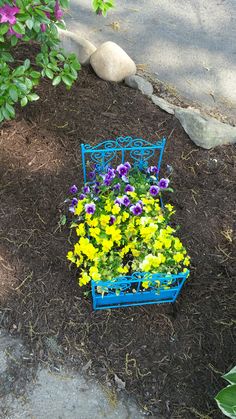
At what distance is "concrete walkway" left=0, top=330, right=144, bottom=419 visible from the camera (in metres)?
1.97

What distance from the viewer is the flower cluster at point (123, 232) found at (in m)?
1.96

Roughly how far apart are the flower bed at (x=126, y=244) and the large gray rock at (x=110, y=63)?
1.31 meters

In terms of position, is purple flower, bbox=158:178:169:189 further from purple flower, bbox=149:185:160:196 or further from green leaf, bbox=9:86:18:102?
green leaf, bbox=9:86:18:102

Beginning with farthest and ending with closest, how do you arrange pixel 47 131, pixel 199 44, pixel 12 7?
pixel 199 44, pixel 47 131, pixel 12 7

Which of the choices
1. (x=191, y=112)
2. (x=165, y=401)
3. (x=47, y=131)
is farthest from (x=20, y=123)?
(x=165, y=401)

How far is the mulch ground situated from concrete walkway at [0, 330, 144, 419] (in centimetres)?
7

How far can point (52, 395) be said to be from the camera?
2.02m

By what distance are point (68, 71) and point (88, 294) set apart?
1292 millimetres

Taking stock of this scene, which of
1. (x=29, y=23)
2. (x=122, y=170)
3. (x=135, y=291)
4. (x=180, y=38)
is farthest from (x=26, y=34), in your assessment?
(x=180, y=38)

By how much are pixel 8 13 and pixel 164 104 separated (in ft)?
5.08

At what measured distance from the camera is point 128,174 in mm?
2330

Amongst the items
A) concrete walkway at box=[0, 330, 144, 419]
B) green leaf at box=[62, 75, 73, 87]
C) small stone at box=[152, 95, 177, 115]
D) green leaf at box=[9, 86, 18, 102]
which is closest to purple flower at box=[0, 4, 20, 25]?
green leaf at box=[9, 86, 18, 102]

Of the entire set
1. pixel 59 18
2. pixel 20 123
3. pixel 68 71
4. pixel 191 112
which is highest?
pixel 59 18

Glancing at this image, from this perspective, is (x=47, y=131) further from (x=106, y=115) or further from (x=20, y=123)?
(x=106, y=115)
